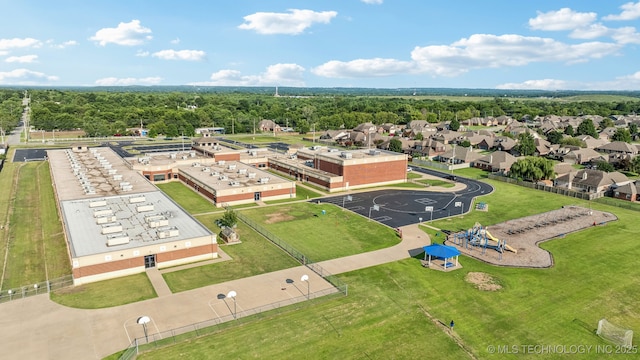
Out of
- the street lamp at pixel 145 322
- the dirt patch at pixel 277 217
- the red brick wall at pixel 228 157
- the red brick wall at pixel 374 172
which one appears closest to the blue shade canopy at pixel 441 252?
the dirt patch at pixel 277 217

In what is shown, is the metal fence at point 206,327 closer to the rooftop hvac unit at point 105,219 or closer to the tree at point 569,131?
the rooftop hvac unit at point 105,219

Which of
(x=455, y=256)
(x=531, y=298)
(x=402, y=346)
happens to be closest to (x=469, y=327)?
(x=402, y=346)

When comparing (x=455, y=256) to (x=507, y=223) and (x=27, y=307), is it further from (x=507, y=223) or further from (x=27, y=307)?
(x=27, y=307)

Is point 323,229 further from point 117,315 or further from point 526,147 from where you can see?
point 526,147

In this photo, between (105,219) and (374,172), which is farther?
(374,172)

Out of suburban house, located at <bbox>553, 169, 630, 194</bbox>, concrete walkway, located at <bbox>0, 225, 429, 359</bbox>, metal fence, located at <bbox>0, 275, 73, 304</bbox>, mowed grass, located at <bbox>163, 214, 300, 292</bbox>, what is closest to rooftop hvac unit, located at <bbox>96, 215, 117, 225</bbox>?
metal fence, located at <bbox>0, 275, 73, 304</bbox>

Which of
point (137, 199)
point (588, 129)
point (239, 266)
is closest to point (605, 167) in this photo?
point (588, 129)
